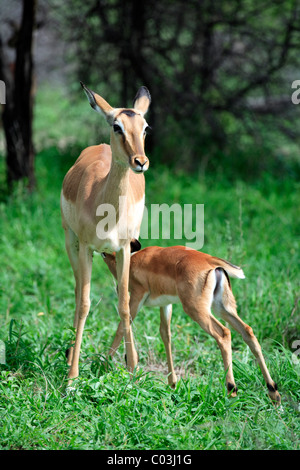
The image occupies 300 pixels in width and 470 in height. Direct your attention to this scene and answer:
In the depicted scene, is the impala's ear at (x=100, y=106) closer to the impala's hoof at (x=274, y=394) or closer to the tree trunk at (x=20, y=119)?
the impala's hoof at (x=274, y=394)

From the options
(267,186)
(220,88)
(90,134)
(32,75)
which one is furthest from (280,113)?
(32,75)

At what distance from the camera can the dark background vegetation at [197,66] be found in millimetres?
8781

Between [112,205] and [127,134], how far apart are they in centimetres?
48

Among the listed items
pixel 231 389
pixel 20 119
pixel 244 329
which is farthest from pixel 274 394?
pixel 20 119

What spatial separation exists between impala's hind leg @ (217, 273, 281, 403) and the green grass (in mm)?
130

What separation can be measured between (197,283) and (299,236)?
336 centimetres

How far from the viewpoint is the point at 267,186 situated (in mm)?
8234

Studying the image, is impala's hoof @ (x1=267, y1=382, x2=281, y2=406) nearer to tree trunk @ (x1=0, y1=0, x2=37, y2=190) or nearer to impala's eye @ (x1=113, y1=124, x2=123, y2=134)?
impala's eye @ (x1=113, y1=124, x2=123, y2=134)

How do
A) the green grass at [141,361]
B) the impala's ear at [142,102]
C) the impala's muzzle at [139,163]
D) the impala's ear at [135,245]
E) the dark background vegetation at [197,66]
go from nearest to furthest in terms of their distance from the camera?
the impala's muzzle at [139,163], the green grass at [141,361], the impala's ear at [142,102], the impala's ear at [135,245], the dark background vegetation at [197,66]

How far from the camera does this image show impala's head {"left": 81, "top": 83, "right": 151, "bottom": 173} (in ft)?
9.71

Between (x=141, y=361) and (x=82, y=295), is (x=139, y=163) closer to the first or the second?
(x=82, y=295)

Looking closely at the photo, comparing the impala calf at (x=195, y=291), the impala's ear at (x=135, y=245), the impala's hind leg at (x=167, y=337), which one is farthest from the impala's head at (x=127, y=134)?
the impala's hind leg at (x=167, y=337)

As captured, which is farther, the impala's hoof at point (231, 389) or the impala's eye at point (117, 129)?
the impala's hoof at point (231, 389)
